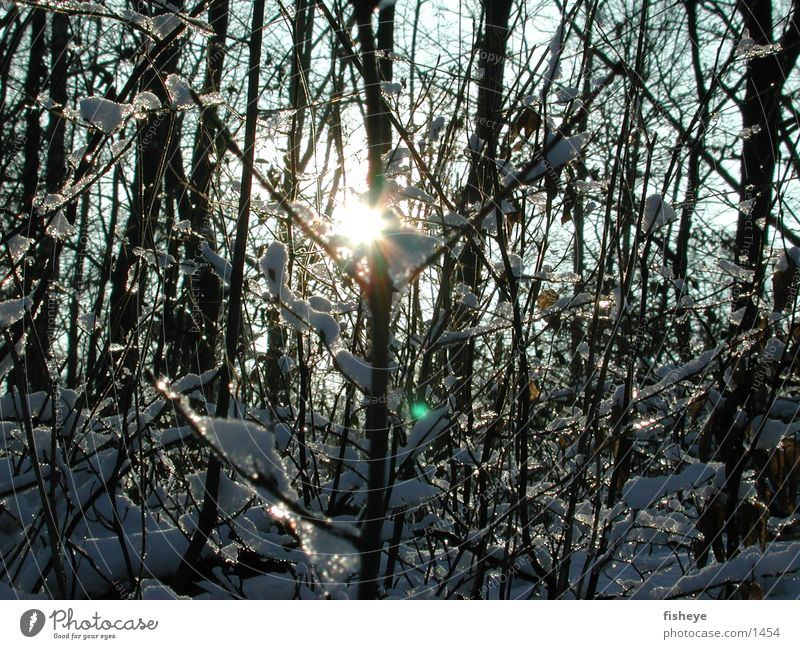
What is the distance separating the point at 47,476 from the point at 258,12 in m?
0.99

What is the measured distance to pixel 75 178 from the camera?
1146 millimetres

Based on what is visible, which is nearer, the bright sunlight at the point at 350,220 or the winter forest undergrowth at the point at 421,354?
the bright sunlight at the point at 350,220

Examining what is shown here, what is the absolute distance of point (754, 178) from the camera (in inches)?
82.4

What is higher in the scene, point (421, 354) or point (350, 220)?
point (350, 220)

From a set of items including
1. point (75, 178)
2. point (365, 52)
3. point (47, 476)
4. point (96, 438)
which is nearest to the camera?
point (365, 52)

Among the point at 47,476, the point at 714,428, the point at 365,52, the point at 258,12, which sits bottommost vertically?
the point at 714,428

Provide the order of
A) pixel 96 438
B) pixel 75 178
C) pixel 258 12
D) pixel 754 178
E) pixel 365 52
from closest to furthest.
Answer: pixel 365 52 → pixel 258 12 → pixel 75 178 → pixel 96 438 → pixel 754 178

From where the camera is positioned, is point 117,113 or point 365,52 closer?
point 365,52

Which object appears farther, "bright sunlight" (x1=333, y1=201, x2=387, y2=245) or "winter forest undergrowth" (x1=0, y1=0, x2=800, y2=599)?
"winter forest undergrowth" (x1=0, y1=0, x2=800, y2=599)
